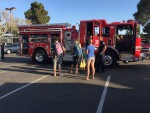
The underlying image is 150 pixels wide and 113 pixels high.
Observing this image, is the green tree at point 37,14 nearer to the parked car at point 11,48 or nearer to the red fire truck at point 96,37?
the parked car at point 11,48

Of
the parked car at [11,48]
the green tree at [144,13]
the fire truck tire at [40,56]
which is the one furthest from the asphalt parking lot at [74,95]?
the green tree at [144,13]

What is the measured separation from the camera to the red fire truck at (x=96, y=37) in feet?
60.9

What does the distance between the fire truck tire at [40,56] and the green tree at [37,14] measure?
141 feet

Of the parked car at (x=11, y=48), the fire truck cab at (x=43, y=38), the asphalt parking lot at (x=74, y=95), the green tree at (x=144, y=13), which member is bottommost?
the asphalt parking lot at (x=74, y=95)

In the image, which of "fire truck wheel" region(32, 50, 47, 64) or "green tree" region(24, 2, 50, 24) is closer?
"fire truck wheel" region(32, 50, 47, 64)

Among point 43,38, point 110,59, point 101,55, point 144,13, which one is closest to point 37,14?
point 144,13

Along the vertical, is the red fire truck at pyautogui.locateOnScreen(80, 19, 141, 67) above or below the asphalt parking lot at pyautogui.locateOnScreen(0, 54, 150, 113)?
above

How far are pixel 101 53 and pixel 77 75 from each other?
194 cm

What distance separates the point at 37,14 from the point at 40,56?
4404 cm

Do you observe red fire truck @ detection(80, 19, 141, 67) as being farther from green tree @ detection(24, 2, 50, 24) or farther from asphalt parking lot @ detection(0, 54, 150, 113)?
green tree @ detection(24, 2, 50, 24)

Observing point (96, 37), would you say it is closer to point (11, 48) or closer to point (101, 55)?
point (101, 55)

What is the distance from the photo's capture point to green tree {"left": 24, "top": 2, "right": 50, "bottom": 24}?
6475 cm

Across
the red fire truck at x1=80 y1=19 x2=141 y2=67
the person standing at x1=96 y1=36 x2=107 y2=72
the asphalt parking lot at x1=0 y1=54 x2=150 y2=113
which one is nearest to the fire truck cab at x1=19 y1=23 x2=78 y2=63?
the red fire truck at x1=80 y1=19 x2=141 y2=67

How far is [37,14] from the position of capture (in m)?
64.8
